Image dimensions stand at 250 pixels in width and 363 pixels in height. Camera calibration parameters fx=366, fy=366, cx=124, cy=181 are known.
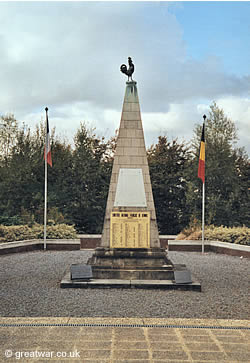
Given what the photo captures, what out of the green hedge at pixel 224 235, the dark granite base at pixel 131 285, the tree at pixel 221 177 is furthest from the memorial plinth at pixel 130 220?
the tree at pixel 221 177

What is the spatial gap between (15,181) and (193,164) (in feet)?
32.6

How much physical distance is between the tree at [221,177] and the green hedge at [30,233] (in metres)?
7.67

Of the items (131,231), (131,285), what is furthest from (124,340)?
(131,231)

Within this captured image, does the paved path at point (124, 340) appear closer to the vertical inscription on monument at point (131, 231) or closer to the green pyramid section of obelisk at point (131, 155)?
the vertical inscription on monument at point (131, 231)

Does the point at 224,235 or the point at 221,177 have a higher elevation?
the point at 221,177

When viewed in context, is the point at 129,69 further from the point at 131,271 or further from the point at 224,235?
the point at 224,235

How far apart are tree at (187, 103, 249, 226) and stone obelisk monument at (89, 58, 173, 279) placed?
1170cm

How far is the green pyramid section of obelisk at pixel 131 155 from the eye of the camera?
836cm

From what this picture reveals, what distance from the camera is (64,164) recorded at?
21359 mm

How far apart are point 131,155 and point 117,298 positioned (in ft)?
11.1

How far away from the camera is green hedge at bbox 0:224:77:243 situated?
14.1 m

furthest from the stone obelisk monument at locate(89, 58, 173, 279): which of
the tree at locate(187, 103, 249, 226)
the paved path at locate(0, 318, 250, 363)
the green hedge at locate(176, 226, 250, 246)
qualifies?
the tree at locate(187, 103, 249, 226)

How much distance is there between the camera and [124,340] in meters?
4.34

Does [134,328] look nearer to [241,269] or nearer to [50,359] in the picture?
[50,359]
